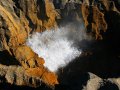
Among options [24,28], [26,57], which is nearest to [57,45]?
Answer: [24,28]

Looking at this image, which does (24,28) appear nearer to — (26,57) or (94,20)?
(26,57)

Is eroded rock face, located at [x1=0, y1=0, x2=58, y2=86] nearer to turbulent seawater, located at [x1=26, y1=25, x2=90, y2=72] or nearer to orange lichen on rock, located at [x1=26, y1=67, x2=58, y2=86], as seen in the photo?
orange lichen on rock, located at [x1=26, y1=67, x2=58, y2=86]

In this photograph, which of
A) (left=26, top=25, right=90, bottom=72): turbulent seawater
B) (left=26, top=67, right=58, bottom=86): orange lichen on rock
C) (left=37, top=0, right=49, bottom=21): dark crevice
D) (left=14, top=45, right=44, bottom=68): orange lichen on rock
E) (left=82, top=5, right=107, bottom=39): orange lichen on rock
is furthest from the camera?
(left=82, top=5, right=107, bottom=39): orange lichen on rock

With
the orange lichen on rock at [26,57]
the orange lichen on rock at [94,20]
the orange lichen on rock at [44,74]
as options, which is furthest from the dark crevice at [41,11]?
the orange lichen on rock at [44,74]

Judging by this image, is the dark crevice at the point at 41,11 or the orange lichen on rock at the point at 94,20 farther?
the orange lichen on rock at the point at 94,20

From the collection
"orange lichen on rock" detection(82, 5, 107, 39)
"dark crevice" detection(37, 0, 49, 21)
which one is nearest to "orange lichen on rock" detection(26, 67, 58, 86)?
"dark crevice" detection(37, 0, 49, 21)

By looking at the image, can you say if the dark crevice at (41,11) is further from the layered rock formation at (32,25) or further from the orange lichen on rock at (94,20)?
the orange lichen on rock at (94,20)

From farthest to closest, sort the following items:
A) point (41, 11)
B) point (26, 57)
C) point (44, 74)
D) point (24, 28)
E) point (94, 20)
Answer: point (94, 20) < point (41, 11) < point (24, 28) < point (44, 74) < point (26, 57)
